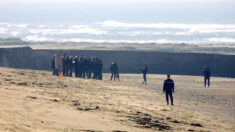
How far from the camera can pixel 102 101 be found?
17031mm

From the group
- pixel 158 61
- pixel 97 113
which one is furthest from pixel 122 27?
pixel 97 113

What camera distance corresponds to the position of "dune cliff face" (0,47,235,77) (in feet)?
122

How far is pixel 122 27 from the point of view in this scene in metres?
126

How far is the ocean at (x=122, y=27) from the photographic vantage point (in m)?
87.9

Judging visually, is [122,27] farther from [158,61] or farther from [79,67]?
[79,67]

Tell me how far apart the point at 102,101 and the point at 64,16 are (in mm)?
170987

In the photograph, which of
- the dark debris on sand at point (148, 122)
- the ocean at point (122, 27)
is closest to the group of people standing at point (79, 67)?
the dark debris on sand at point (148, 122)

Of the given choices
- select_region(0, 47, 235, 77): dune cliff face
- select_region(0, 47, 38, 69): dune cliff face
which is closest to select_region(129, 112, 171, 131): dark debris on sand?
select_region(0, 47, 38, 69): dune cliff face

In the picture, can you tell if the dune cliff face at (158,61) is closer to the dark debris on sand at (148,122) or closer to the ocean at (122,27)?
the dark debris on sand at (148,122)

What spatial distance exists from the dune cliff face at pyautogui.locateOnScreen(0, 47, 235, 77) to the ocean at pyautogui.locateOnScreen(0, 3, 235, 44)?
39.0 metres

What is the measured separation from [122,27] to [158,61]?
8723 centimetres

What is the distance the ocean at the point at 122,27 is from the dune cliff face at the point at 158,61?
39032 mm

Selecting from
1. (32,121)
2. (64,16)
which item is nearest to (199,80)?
(32,121)

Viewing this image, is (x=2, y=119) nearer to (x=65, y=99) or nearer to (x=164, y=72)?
(x=65, y=99)
